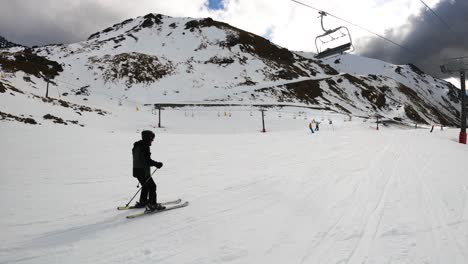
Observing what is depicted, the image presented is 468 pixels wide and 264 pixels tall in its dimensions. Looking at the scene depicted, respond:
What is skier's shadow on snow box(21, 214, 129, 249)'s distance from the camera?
5.75 metres

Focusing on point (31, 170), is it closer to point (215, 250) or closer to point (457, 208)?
point (215, 250)

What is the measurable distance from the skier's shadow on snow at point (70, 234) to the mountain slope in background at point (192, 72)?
48055mm

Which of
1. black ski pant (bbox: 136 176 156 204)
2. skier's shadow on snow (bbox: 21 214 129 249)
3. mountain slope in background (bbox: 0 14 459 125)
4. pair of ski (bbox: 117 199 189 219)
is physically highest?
mountain slope in background (bbox: 0 14 459 125)

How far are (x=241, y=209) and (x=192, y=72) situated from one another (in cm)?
7369

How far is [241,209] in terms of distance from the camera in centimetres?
776

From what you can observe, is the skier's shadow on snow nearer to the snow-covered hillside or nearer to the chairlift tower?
the snow-covered hillside

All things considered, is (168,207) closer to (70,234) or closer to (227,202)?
(227,202)

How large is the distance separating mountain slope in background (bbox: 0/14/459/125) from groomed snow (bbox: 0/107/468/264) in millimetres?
42867

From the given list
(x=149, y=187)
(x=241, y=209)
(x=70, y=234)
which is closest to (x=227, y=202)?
(x=241, y=209)

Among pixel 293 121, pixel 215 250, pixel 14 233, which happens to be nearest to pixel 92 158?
pixel 14 233

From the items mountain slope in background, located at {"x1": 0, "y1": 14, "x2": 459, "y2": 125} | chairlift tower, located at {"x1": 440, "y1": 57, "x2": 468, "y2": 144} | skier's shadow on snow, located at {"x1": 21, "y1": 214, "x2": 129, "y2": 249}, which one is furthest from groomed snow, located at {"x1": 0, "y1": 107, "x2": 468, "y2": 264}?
mountain slope in background, located at {"x1": 0, "y1": 14, "x2": 459, "y2": 125}

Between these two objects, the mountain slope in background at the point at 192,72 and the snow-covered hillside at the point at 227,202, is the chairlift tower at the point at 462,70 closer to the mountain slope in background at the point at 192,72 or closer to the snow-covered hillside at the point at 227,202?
the snow-covered hillside at the point at 227,202

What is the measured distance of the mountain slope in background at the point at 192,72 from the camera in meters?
64.8

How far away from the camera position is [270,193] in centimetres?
932
